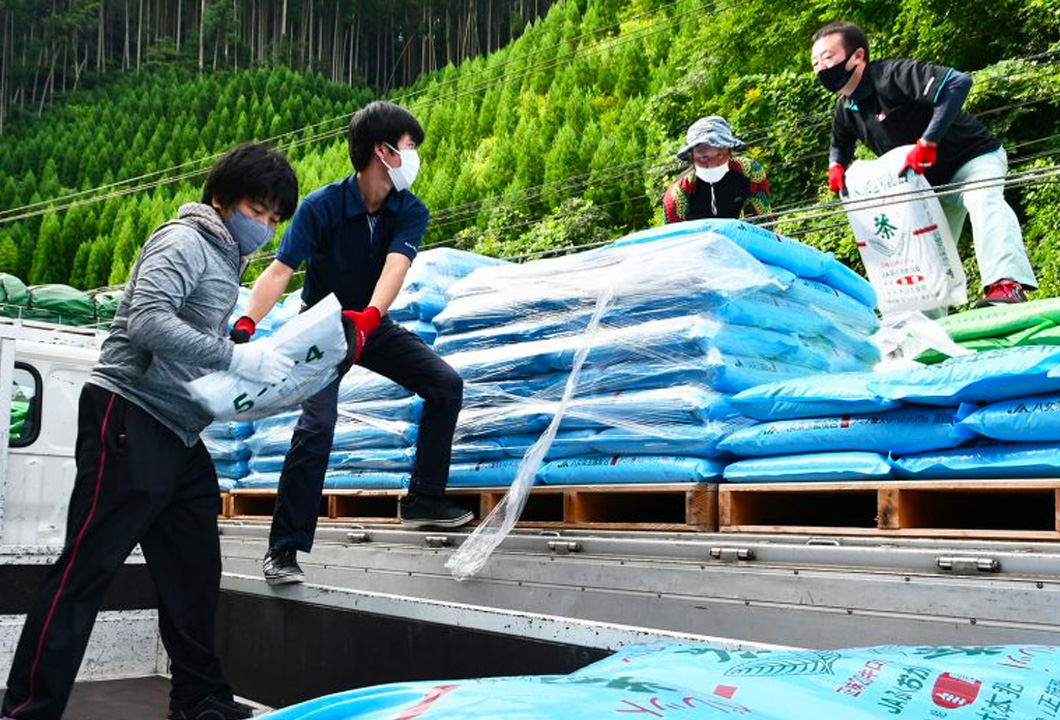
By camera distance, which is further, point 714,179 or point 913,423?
point 714,179

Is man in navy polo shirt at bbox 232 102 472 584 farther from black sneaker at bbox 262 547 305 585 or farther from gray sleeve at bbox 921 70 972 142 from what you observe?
gray sleeve at bbox 921 70 972 142

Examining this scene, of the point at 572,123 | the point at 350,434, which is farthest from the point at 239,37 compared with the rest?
the point at 350,434

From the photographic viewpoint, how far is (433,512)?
413 cm

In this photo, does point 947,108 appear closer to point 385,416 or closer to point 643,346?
point 643,346

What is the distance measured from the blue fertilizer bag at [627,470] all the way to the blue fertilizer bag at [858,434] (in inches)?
4.5

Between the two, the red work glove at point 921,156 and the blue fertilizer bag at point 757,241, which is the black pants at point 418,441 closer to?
the blue fertilizer bag at point 757,241

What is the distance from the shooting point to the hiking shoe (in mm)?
4535

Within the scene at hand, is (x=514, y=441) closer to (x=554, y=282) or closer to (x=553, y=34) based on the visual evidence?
(x=554, y=282)

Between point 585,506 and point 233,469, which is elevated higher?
point 233,469

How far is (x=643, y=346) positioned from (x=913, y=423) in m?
1.01

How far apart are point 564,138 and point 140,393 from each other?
2384cm

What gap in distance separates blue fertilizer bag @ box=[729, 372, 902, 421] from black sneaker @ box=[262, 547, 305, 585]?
1.62 m

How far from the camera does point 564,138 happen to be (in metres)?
26.3

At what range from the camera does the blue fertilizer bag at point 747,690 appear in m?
1.34
